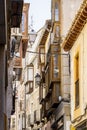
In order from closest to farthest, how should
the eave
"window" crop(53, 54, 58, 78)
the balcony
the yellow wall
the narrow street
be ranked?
the narrow street < the eave < the yellow wall < the balcony < "window" crop(53, 54, 58, 78)

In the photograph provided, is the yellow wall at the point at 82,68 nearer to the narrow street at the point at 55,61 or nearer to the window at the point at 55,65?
the narrow street at the point at 55,61

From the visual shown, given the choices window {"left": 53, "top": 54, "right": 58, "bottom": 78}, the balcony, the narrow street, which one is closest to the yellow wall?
the narrow street

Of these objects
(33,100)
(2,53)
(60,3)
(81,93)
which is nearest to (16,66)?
(60,3)

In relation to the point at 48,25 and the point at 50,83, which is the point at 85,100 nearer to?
the point at 50,83

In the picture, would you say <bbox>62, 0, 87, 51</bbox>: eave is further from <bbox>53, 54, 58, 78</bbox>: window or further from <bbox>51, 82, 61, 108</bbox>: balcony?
<bbox>53, 54, 58, 78</bbox>: window

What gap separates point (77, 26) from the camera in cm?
2073

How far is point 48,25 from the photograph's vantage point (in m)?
36.2

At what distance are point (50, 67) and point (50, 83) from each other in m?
0.99

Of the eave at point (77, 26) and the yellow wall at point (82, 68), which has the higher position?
the eave at point (77, 26)

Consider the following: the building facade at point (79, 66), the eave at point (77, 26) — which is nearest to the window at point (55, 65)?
the eave at point (77, 26)

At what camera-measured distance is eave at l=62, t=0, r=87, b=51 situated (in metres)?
19.3

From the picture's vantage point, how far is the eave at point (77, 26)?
19.3 m

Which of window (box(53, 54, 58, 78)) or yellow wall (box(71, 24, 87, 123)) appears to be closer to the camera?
yellow wall (box(71, 24, 87, 123))

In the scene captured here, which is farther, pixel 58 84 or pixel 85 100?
pixel 58 84
